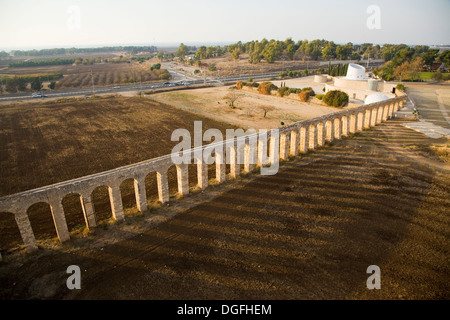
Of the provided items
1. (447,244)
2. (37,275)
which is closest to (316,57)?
(447,244)

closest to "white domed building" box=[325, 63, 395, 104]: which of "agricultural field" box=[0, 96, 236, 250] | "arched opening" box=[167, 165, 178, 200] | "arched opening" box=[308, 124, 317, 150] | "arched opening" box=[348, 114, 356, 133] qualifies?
"arched opening" box=[348, 114, 356, 133]

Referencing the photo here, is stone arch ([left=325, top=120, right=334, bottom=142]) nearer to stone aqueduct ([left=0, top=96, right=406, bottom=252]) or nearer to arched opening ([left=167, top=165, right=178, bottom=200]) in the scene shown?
stone aqueduct ([left=0, top=96, right=406, bottom=252])

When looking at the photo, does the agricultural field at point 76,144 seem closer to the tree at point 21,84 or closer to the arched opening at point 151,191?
the arched opening at point 151,191

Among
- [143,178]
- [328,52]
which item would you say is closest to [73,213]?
[143,178]

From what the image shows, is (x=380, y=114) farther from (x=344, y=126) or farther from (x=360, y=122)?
(x=344, y=126)

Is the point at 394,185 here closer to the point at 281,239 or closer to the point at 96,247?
the point at 281,239

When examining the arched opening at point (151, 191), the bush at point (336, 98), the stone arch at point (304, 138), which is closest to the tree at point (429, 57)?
the bush at point (336, 98)
